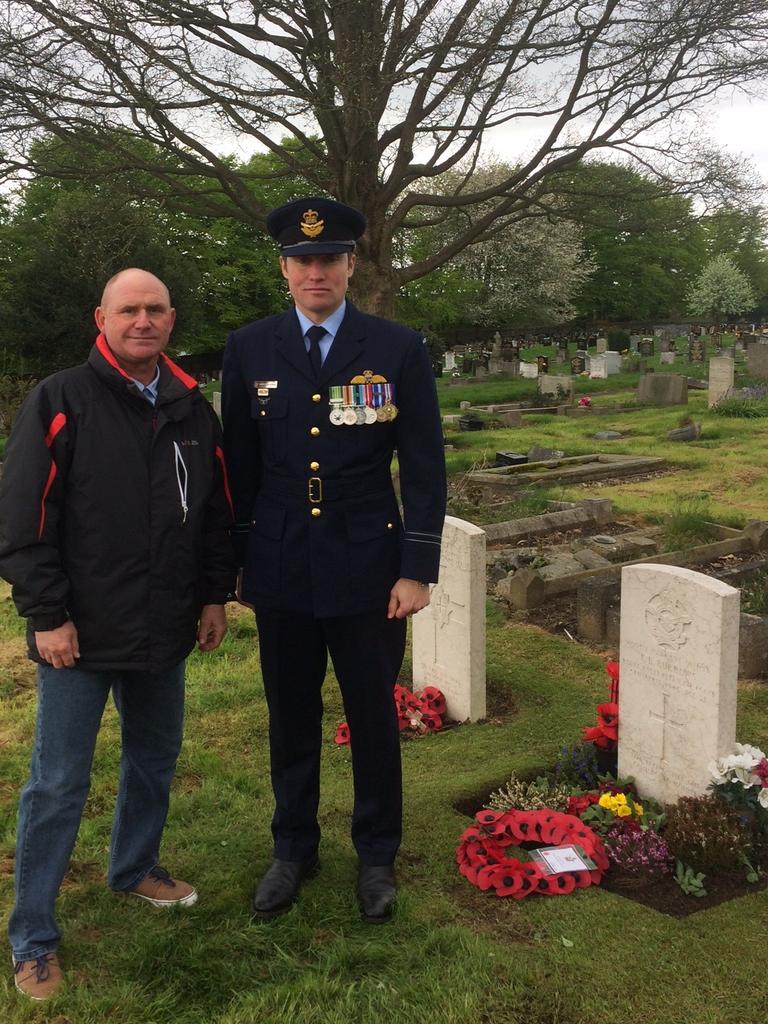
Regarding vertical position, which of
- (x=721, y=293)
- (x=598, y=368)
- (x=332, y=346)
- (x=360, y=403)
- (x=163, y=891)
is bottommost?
(x=163, y=891)

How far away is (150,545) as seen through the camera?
2869mm

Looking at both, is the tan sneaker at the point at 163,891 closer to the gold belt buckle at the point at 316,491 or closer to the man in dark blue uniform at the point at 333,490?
the man in dark blue uniform at the point at 333,490

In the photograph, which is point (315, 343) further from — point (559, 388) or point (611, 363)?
point (611, 363)

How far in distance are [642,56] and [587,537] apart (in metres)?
5.66

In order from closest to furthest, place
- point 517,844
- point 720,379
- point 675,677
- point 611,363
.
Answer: point 517,844, point 675,677, point 720,379, point 611,363

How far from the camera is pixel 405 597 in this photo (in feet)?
10.4

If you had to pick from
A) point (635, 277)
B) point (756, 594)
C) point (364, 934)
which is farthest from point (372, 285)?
point (635, 277)

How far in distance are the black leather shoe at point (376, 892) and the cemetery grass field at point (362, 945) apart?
45mm

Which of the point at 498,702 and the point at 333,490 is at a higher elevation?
the point at 333,490

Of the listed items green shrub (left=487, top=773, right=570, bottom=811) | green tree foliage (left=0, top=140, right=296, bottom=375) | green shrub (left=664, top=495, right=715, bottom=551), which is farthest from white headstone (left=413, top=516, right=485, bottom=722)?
green tree foliage (left=0, top=140, right=296, bottom=375)

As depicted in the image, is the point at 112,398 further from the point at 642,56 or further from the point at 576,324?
the point at 576,324

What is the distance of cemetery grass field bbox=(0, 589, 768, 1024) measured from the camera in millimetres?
2742

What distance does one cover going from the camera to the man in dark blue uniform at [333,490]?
3.12m

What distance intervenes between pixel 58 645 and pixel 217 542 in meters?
0.61
